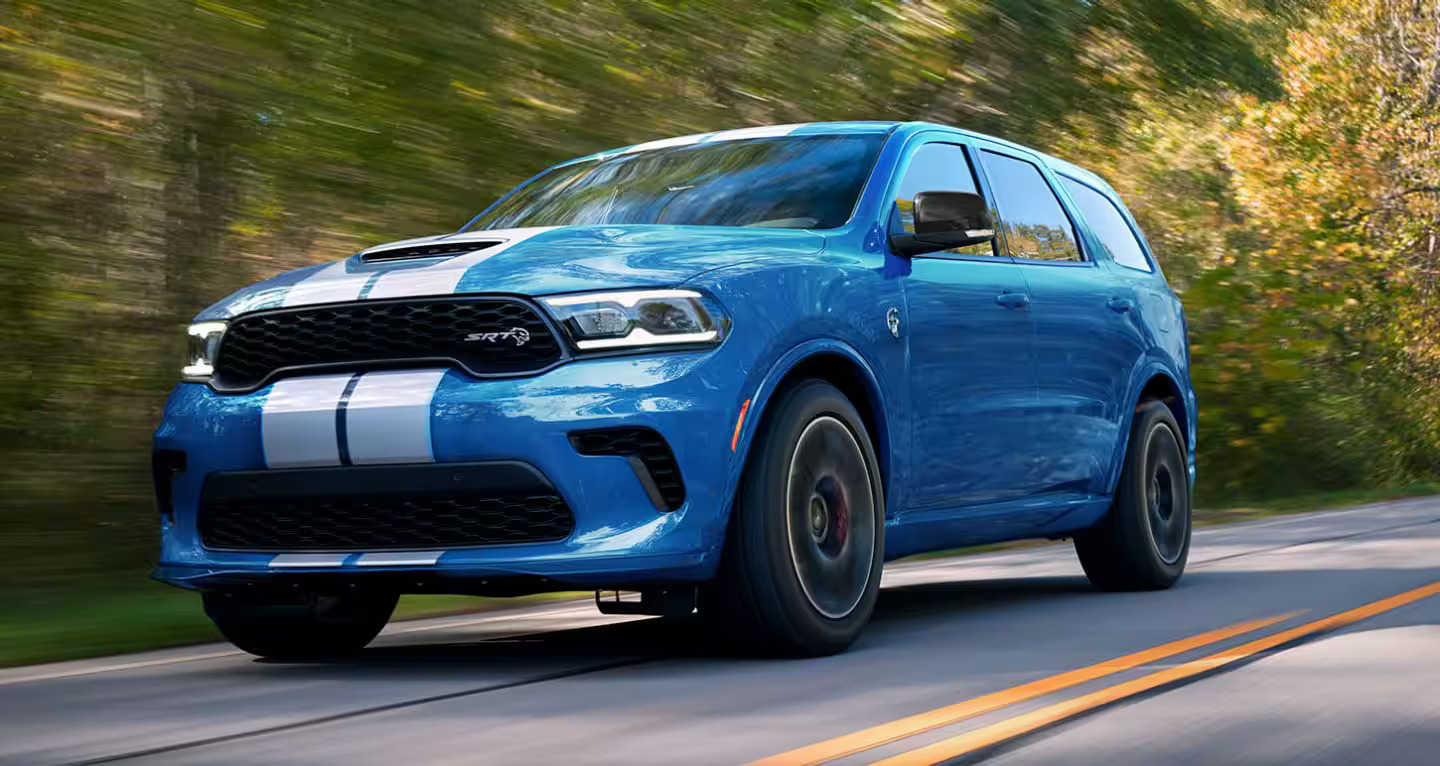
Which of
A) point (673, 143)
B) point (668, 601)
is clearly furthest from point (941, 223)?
point (668, 601)

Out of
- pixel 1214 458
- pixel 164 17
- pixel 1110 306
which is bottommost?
pixel 1214 458

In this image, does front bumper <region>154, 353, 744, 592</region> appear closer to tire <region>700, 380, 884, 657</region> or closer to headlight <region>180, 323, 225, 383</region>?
tire <region>700, 380, 884, 657</region>

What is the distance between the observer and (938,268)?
6785 mm

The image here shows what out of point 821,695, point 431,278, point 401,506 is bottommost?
point 821,695

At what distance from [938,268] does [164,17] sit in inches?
154

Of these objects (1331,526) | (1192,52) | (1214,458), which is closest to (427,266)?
(1331,526)

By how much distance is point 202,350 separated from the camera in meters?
5.94

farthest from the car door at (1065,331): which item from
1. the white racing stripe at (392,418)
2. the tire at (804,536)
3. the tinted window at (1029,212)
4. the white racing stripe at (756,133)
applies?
the white racing stripe at (392,418)

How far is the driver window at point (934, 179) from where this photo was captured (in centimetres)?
670

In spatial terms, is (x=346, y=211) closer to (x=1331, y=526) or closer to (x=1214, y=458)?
(x=1331, y=526)

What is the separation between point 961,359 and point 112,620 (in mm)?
3469

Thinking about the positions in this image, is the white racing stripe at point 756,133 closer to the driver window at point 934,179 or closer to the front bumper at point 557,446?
the driver window at point 934,179

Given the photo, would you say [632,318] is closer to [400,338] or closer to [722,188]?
[400,338]

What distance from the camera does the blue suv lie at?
5.35 metres
